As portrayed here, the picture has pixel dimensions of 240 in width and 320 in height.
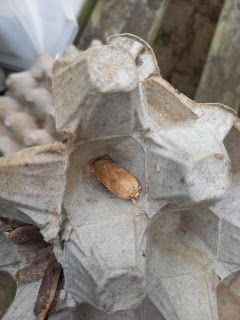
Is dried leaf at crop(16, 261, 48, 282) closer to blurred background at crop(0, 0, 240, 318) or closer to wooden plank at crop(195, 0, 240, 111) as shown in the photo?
blurred background at crop(0, 0, 240, 318)

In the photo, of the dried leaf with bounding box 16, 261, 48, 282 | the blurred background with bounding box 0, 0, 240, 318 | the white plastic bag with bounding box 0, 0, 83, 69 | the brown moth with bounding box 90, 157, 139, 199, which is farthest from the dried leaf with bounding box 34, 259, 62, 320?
the white plastic bag with bounding box 0, 0, 83, 69

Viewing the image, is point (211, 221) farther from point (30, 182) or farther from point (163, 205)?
point (30, 182)

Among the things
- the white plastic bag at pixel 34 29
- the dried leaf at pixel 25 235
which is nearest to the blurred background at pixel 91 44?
the white plastic bag at pixel 34 29

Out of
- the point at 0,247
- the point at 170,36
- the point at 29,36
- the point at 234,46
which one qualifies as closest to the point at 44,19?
the point at 29,36

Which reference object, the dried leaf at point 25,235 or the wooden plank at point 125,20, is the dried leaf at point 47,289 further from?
the wooden plank at point 125,20

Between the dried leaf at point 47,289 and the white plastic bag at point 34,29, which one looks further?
the white plastic bag at point 34,29

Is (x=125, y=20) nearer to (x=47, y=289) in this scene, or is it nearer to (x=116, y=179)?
(x=116, y=179)

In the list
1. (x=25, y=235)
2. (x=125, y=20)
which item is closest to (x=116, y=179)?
(x=25, y=235)
